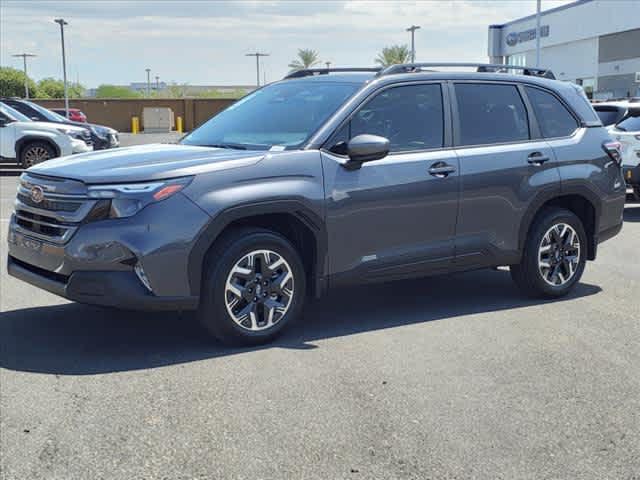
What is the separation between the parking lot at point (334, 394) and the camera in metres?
3.89

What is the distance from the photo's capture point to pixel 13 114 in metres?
19.4

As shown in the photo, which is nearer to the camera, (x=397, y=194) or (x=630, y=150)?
(x=397, y=194)

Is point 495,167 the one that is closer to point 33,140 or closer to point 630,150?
point 630,150

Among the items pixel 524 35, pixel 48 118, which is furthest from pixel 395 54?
pixel 48 118

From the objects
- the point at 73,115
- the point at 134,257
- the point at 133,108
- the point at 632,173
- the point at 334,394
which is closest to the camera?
the point at 334,394

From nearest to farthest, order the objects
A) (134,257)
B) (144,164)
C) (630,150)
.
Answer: (134,257), (144,164), (630,150)

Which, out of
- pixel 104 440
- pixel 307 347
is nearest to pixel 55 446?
pixel 104 440

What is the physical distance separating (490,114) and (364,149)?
155 centimetres

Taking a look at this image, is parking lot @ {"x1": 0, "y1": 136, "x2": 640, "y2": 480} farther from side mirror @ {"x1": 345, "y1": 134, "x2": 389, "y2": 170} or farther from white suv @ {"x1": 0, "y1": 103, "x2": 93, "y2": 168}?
white suv @ {"x1": 0, "y1": 103, "x2": 93, "y2": 168}

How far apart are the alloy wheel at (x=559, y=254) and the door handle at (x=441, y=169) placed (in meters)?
1.18

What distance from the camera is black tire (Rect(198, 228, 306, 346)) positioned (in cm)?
541

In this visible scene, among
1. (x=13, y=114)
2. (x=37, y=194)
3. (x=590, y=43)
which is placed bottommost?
(x=37, y=194)

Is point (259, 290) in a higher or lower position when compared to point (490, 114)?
lower

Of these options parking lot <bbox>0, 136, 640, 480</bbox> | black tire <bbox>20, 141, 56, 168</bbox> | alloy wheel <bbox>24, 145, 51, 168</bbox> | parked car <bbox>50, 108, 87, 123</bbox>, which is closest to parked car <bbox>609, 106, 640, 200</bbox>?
parking lot <bbox>0, 136, 640, 480</bbox>
